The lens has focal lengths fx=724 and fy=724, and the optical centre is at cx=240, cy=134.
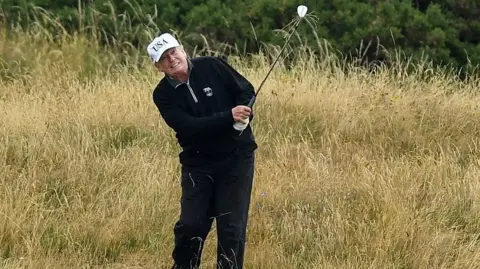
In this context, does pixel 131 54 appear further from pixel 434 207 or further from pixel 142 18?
pixel 434 207

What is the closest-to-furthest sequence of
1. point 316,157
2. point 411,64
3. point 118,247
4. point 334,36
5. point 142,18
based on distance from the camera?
point 118,247 → point 316,157 → point 411,64 → point 334,36 → point 142,18

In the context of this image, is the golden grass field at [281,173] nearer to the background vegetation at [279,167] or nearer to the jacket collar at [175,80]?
the background vegetation at [279,167]

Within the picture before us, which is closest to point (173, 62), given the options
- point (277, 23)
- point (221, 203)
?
point (221, 203)

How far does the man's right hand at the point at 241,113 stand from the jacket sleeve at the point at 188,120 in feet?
0.10

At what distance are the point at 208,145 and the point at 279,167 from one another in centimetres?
193

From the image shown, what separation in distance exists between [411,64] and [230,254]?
5.40 m

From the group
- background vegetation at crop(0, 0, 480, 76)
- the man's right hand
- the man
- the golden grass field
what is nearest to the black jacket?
the man

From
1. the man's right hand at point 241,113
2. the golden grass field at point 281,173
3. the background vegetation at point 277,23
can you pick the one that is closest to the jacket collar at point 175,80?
the man's right hand at point 241,113

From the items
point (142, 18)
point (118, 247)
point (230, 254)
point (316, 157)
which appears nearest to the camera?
point (230, 254)

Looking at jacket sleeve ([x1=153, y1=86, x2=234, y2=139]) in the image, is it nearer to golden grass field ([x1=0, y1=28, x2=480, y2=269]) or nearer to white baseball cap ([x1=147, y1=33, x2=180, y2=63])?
white baseball cap ([x1=147, y1=33, x2=180, y2=63])

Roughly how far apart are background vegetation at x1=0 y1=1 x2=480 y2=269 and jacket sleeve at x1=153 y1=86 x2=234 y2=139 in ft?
3.59

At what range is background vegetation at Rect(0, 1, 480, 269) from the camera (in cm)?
480

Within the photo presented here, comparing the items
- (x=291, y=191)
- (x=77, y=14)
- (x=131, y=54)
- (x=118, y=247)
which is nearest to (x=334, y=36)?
(x=131, y=54)

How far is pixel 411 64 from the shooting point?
896cm
